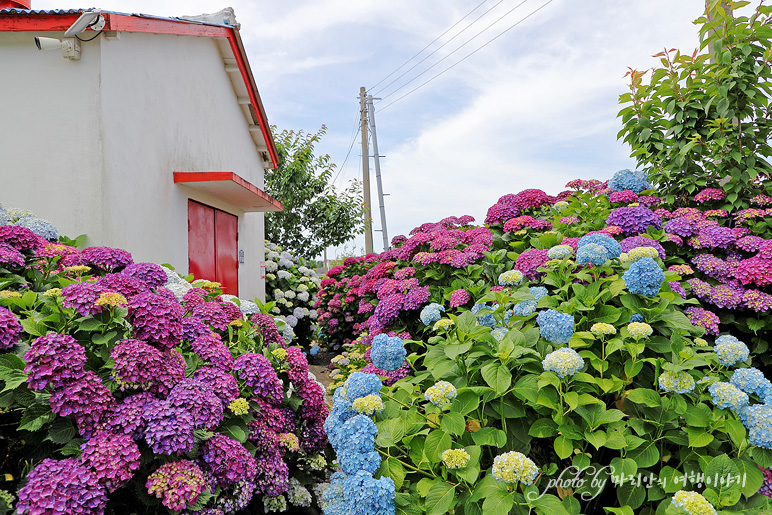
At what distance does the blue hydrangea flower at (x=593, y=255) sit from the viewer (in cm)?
234

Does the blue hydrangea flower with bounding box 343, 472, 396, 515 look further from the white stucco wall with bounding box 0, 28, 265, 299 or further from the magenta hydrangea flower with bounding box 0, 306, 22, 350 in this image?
the white stucco wall with bounding box 0, 28, 265, 299

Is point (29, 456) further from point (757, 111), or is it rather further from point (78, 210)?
point (757, 111)

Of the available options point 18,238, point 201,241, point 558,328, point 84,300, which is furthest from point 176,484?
point 201,241

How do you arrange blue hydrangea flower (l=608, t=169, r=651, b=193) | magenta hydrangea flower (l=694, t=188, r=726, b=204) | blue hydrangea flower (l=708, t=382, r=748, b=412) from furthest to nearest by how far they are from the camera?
blue hydrangea flower (l=608, t=169, r=651, b=193) < magenta hydrangea flower (l=694, t=188, r=726, b=204) < blue hydrangea flower (l=708, t=382, r=748, b=412)

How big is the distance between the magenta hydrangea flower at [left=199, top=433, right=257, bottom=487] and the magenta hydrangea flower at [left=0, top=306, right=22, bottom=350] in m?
0.92

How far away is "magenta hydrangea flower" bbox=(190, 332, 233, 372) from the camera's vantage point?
2131mm

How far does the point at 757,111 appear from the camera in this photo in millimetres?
3908

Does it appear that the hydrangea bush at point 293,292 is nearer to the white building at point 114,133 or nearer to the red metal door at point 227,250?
the red metal door at point 227,250

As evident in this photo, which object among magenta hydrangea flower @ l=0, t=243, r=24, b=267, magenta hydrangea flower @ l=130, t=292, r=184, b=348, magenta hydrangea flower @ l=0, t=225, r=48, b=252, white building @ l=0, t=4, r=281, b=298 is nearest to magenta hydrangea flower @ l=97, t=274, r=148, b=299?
magenta hydrangea flower @ l=130, t=292, r=184, b=348

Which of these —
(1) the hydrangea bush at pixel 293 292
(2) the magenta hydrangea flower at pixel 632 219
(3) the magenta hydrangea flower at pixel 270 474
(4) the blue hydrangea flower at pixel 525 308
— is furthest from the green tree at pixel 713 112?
(1) the hydrangea bush at pixel 293 292

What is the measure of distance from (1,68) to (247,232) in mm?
5221

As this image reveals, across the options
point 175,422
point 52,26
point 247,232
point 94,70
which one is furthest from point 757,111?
point 247,232

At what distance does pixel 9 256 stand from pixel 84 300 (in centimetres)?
108

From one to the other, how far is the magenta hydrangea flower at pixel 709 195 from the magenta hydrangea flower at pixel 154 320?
4.11 meters
